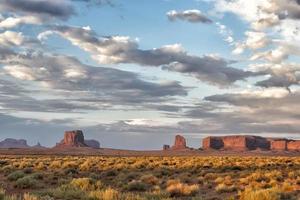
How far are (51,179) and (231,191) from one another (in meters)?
10.7

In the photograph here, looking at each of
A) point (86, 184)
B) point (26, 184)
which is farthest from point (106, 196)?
point (26, 184)

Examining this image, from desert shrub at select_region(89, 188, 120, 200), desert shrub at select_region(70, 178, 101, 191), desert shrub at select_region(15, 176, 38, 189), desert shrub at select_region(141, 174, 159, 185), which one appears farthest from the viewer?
desert shrub at select_region(141, 174, 159, 185)

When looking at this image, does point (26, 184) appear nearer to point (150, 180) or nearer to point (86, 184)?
point (86, 184)

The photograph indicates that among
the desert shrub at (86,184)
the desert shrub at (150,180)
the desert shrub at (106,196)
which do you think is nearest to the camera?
the desert shrub at (106,196)

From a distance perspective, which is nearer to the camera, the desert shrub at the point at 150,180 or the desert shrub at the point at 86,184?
the desert shrub at the point at 86,184

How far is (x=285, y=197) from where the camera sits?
681 inches

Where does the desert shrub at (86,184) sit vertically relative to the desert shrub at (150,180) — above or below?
above

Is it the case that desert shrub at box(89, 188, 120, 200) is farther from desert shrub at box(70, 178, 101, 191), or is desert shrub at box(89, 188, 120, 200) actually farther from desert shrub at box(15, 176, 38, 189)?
desert shrub at box(15, 176, 38, 189)

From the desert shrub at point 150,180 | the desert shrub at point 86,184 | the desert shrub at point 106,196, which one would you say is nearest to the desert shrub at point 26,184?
the desert shrub at point 86,184

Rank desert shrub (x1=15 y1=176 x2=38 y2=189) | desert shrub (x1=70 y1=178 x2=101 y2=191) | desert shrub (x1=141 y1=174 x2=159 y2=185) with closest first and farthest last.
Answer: desert shrub (x1=70 y1=178 x2=101 y2=191), desert shrub (x1=15 y1=176 x2=38 y2=189), desert shrub (x1=141 y1=174 x2=159 y2=185)

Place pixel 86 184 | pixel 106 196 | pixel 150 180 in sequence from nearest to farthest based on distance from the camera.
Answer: pixel 106 196 → pixel 86 184 → pixel 150 180

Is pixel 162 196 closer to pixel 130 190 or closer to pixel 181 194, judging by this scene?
pixel 181 194

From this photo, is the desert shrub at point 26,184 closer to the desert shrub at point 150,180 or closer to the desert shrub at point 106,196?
the desert shrub at point 150,180

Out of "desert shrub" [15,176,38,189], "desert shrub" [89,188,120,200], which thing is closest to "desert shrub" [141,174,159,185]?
"desert shrub" [15,176,38,189]
